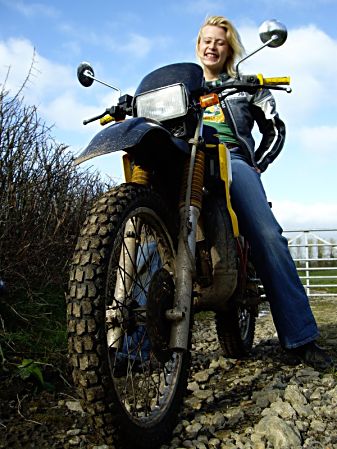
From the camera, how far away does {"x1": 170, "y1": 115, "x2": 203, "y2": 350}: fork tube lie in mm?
1908

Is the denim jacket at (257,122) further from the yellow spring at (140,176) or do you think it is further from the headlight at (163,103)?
the yellow spring at (140,176)

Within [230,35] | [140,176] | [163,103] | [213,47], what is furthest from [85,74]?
[230,35]

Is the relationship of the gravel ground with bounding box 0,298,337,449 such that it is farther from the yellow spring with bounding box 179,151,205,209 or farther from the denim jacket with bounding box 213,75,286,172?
the denim jacket with bounding box 213,75,286,172

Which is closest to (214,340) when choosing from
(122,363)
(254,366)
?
(254,366)

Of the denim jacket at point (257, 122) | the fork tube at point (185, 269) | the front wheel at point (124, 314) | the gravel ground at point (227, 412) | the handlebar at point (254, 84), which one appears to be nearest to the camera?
the front wheel at point (124, 314)

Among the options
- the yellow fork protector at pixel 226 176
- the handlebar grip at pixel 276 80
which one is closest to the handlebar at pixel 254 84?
the handlebar grip at pixel 276 80

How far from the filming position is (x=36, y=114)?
3574 mm

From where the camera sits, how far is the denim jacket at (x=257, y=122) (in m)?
2.95

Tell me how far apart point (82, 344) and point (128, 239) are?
70 centimetres

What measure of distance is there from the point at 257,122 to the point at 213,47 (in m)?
0.56

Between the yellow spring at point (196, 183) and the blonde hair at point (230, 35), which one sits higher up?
the blonde hair at point (230, 35)

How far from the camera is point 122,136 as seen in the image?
1819mm

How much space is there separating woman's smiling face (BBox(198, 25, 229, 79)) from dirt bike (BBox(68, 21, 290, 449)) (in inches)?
34.7

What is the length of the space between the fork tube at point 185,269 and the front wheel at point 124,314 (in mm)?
42
